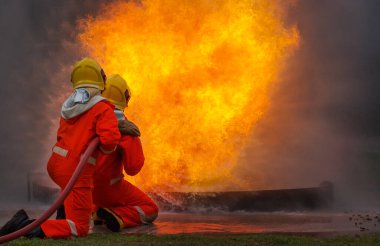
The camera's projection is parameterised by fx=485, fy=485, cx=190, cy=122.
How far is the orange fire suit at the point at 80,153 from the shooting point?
4938mm

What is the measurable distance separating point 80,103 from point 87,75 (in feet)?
1.22

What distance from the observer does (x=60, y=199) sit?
456 cm

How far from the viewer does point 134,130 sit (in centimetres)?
563

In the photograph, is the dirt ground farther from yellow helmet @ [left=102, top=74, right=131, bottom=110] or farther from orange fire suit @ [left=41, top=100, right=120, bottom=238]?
yellow helmet @ [left=102, top=74, right=131, bottom=110]

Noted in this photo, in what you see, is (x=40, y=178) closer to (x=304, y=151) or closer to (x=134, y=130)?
(x=134, y=130)

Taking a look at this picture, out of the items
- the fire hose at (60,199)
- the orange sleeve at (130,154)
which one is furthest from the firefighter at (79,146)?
the orange sleeve at (130,154)

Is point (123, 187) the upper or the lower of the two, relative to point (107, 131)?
lower

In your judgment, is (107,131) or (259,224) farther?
(259,224)

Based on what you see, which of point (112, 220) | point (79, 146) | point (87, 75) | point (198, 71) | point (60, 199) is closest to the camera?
point (60, 199)

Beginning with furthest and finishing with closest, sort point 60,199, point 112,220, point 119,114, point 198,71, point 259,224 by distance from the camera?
1. point 198,71
2. point 259,224
3. point 119,114
4. point 112,220
5. point 60,199

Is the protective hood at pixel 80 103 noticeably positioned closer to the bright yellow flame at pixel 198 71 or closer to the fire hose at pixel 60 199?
the fire hose at pixel 60 199

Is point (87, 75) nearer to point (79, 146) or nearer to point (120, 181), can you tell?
point (79, 146)

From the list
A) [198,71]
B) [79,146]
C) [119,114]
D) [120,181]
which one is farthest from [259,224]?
[198,71]

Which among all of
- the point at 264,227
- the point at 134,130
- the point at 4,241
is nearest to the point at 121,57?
the point at 134,130
